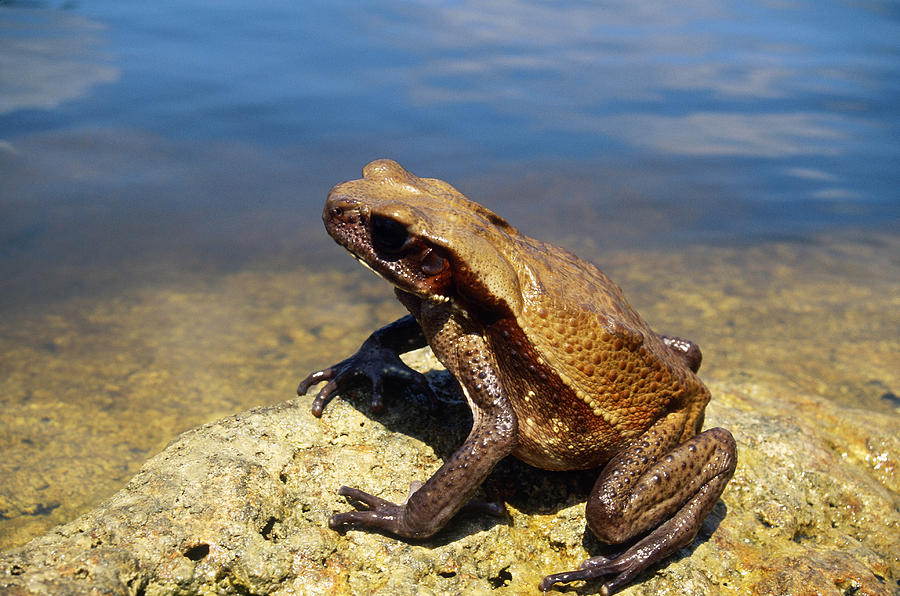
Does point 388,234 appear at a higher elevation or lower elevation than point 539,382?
higher

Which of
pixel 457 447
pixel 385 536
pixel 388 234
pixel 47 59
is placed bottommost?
pixel 385 536

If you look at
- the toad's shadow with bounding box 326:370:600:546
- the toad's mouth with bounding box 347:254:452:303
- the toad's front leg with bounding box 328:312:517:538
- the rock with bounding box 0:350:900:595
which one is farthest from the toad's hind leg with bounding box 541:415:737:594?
the toad's mouth with bounding box 347:254:452:303

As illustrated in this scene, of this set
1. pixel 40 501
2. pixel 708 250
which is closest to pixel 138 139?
pixel 40 501

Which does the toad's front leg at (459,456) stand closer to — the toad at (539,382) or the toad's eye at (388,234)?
the toad at (539,382)

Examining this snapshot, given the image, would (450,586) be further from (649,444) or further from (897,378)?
(897,378)

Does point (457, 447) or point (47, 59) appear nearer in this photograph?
point (457, 447)

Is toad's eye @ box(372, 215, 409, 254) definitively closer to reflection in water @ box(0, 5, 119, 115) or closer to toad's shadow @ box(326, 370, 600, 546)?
toad's shadow @ box(326, 370, 600, 546)

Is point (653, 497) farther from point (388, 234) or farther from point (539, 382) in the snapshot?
point (388, 234)

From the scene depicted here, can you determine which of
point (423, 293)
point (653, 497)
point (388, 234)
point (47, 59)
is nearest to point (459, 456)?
point (423, 293)
